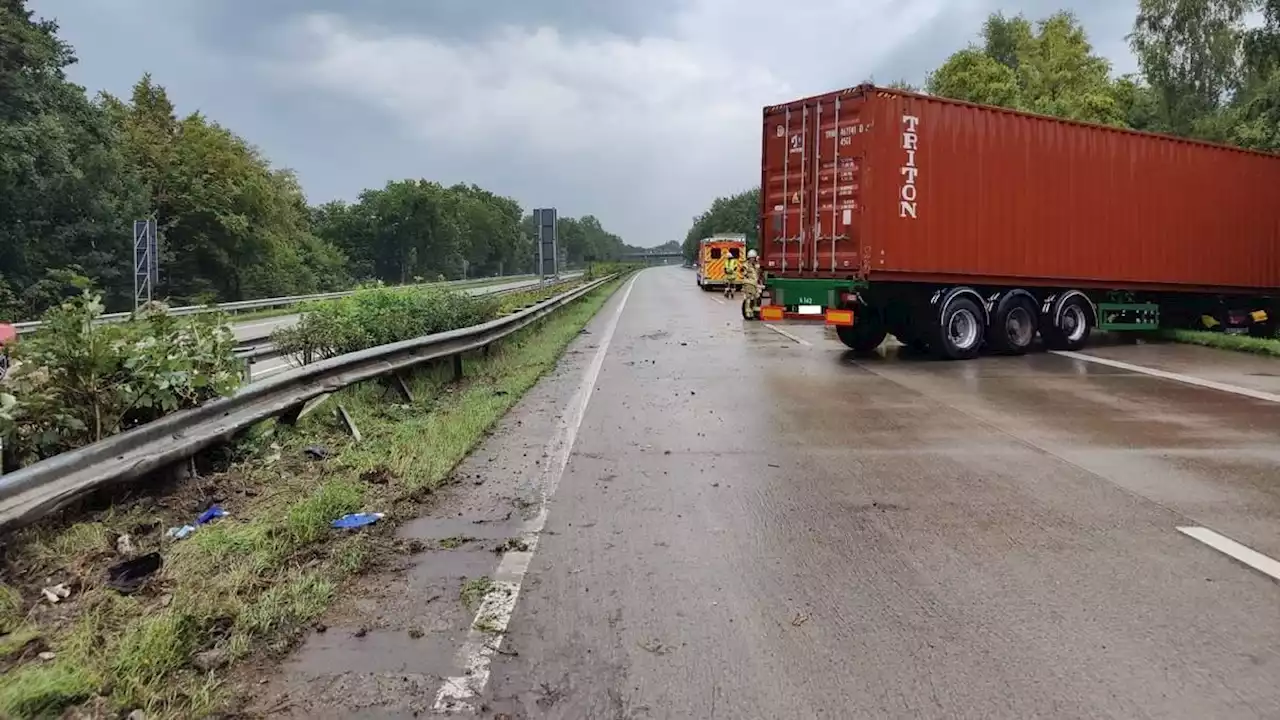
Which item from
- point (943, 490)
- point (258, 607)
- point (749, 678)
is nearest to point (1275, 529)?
point (943, 490)

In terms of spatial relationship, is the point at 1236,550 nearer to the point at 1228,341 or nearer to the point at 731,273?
the point at 1228,341

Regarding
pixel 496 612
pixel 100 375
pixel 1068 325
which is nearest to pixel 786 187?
pixel 1068 325

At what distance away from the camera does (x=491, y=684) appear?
3.38m

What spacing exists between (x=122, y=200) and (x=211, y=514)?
38.5 m

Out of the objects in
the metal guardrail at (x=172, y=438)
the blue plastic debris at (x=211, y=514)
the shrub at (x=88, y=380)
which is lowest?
the blue plastic debris at (x=211, y=514)

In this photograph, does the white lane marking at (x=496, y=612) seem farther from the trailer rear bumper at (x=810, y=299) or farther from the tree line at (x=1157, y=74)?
the tree line at (x=1157, y=74)

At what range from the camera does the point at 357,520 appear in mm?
5340

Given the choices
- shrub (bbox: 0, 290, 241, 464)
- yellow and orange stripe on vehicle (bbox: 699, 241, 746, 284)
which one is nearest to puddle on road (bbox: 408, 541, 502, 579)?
shrub (bbox: 0, 290, 241, 464)

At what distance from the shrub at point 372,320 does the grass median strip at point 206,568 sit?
228 cm

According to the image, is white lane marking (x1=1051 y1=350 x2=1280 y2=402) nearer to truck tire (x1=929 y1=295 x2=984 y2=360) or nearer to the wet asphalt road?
the wet asphalt road

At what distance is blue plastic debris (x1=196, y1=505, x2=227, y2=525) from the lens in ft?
17.3

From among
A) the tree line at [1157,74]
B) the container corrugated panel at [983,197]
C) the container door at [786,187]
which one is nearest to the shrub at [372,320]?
the container door at [786,187]

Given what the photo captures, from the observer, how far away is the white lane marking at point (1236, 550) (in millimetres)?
4618

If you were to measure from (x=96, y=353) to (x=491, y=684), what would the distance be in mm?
3424
